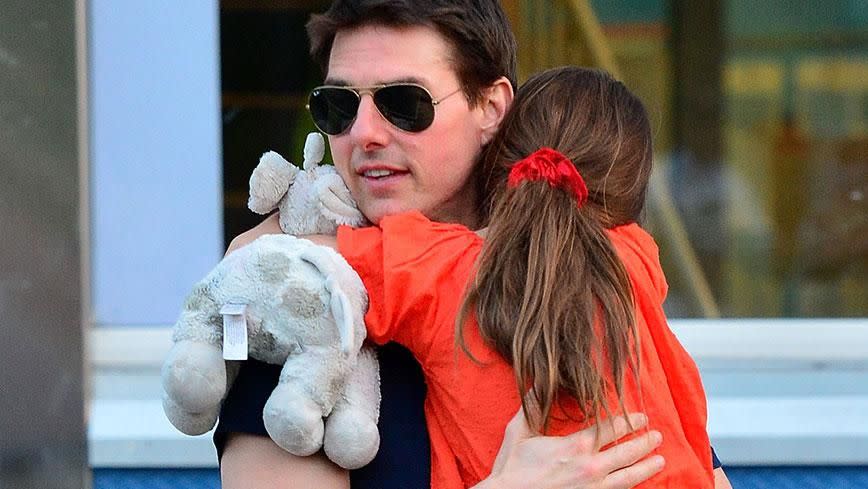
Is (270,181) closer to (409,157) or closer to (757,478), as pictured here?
(409,157)

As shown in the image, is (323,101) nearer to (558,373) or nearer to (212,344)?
(212,344)

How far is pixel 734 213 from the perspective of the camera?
156 inches

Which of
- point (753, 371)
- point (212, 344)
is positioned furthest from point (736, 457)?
point (212, 344)

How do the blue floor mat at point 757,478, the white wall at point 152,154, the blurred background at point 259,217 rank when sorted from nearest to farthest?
the blurred background at point 259,217, the blue floor mat at point 757,478, the white wall at point 152,154

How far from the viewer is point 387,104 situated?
1.56 meters

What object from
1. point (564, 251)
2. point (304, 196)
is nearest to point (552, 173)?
point (564, 251)

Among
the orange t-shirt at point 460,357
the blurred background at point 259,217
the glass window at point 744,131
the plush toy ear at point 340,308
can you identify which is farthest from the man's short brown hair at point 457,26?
the glass window at point 744,131

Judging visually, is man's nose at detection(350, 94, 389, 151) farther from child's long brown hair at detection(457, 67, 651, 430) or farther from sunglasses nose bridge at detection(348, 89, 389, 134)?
child's long brown hair at detection(457, 67, 651, 430)

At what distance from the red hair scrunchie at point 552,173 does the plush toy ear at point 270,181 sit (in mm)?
280

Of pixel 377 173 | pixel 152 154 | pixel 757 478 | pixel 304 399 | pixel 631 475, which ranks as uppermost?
pixel 377 173

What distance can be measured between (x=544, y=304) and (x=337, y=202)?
0.30m

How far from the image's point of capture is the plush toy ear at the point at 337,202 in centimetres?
155

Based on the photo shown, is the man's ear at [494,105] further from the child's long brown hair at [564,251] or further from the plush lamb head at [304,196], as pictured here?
the plush lamb head at [304,196]

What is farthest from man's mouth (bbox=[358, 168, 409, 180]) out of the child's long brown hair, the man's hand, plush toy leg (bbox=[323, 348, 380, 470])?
the man's hand
